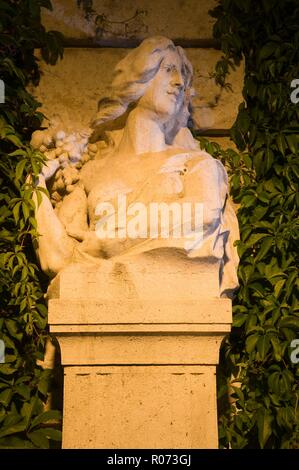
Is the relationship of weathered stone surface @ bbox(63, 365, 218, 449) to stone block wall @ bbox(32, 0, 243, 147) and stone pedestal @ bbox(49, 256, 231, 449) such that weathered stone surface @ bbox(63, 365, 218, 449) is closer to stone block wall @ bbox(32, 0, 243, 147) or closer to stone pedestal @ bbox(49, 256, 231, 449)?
stone pedestal @ bbox(49, 256, 231, 449)

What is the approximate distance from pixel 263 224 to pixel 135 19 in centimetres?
101

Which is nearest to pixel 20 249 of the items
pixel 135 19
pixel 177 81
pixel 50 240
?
pixel 50 240

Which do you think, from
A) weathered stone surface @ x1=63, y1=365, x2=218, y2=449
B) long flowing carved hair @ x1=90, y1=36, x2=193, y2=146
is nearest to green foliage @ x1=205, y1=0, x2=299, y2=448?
long flowing carved hair @ x1=90, y1=36, x2=193, y2=146

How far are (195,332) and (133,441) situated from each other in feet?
1.23

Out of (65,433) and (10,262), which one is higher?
(10,262)

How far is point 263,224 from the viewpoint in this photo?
3.16 metres

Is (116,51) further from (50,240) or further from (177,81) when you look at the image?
(50,240)

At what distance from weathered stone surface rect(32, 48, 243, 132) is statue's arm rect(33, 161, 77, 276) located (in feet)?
1.94

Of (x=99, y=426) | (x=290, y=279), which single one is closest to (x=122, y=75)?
(x=290, y=279)

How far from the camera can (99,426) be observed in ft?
8.29

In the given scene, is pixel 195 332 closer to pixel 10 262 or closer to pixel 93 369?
pixel 93 369

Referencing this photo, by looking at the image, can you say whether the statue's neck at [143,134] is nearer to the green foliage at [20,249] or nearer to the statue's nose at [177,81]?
the statue's nose at [177,81]

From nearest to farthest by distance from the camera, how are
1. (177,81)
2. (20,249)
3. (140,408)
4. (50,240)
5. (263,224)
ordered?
(140,408)
(50,240)
(177,81)
(20,249)
(263,224)

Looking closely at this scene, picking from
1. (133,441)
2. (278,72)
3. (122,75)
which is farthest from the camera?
(278,72)
